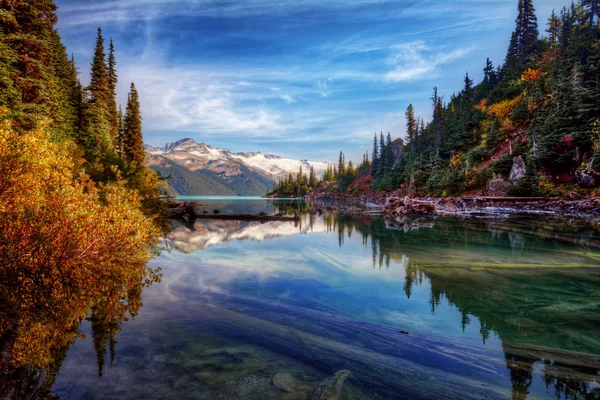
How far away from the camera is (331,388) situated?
4250 millimetres

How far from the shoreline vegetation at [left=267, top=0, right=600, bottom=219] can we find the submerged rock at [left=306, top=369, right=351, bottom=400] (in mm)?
41688

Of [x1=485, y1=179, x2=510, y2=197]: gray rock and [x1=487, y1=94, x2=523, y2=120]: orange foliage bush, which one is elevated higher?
[x1=487, y1=94, x2=523, y2=120]: orange foliage bush

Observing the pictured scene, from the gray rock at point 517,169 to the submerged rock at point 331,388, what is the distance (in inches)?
1971

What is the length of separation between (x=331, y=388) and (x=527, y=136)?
5959cm

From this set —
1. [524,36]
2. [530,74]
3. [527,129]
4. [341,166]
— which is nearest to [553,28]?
[524,36]

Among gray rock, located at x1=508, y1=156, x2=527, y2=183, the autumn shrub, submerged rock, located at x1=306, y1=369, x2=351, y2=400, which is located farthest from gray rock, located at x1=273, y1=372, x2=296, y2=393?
gray rock, located at x1=508, y1=156, x2=527, y2=183

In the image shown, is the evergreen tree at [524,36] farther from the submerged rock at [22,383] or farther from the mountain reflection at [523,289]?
the submerged rock at [22,383]

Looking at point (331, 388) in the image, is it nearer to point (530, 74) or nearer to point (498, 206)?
point (498, 206)

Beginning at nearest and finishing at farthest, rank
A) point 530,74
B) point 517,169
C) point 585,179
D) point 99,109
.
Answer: point 99,109, point 585,179, point 517,169, point 530,74

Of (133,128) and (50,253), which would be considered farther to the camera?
(133,128)

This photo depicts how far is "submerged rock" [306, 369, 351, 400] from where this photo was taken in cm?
407

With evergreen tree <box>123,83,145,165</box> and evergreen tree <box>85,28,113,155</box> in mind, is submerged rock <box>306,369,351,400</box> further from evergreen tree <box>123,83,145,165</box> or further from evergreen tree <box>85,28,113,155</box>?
evergreen tree <box>123,83,145,165</box>

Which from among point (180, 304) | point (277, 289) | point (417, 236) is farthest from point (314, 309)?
point (417, 236)

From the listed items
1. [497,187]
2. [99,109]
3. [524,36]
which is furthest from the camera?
[524,36]
